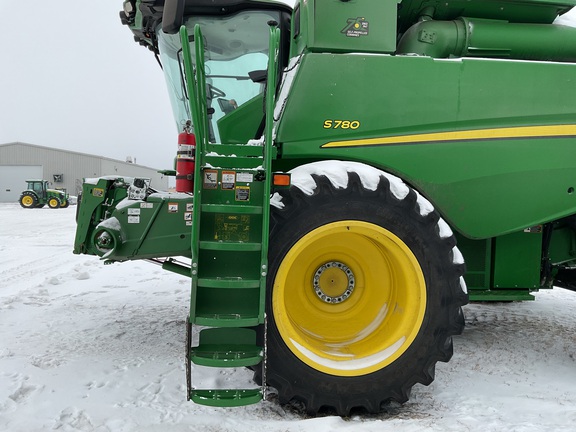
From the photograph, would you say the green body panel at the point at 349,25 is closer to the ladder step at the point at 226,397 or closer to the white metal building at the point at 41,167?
the ladder step at the point at 226,397

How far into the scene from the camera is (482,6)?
323 cm

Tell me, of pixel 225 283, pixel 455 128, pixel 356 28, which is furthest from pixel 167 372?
pixel 356 28

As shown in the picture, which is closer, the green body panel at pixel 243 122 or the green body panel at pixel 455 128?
the green body panel at pixel 455 128

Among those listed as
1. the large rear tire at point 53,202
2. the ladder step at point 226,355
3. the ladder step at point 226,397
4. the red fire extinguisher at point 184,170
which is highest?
the red fire extinguisher at point 184,170

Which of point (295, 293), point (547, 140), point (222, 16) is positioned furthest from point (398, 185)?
point (222, 16)

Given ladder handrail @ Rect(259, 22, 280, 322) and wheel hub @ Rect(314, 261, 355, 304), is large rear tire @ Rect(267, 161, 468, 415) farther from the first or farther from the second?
wheel hub @ Rect(314, 261, 355, 304)

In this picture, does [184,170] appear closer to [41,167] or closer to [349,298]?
[349,298]

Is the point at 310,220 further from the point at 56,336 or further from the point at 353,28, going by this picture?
the point at 56,336

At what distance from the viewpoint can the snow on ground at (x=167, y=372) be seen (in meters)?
2.40

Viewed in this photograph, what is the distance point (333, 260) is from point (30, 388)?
2141mm

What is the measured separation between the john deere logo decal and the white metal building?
39020mm

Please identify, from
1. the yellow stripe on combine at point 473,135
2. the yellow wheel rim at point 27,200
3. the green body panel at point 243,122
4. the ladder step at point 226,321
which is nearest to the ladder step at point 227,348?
the ladder step at point 226,321

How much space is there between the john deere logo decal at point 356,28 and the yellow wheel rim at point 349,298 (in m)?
1.28

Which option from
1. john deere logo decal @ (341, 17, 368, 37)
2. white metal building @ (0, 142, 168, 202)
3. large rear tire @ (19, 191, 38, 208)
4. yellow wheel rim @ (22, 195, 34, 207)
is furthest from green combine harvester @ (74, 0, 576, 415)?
white metal building @ (0, 142, 168, 202)
